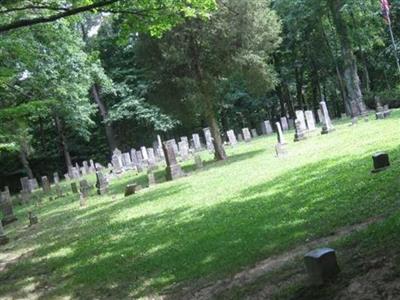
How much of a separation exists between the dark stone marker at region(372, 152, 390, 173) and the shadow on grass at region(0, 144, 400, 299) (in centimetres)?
28

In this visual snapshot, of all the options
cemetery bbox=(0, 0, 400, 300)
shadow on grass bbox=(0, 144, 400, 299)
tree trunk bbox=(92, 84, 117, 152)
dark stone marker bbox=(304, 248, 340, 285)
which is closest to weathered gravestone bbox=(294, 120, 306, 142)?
cemetery bbox=(0, 0, 400, 300)

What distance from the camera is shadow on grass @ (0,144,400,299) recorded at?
816cm

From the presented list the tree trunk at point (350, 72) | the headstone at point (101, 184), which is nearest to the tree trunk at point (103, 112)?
the tree trunk at point (350, 72)

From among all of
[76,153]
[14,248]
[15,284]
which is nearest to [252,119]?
[76,153]

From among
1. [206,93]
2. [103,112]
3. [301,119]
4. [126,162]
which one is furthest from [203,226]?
[103,112]

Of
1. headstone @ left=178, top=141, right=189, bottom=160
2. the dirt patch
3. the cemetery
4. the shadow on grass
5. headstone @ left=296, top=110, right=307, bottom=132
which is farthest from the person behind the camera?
headstone @ left=178, top=141, right=189, bottom=160

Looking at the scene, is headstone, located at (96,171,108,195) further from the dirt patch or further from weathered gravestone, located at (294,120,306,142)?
the dirt patch

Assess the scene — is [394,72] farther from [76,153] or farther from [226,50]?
[76,153]

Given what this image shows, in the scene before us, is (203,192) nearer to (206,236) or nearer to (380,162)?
(206,236)

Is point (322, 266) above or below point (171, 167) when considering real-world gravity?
below

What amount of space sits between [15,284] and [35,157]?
38436 millimetres

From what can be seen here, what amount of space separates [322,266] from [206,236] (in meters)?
4.34

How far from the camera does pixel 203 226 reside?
35.6 ft

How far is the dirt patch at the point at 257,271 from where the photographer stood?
6887mm
